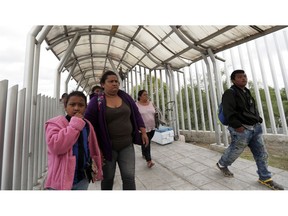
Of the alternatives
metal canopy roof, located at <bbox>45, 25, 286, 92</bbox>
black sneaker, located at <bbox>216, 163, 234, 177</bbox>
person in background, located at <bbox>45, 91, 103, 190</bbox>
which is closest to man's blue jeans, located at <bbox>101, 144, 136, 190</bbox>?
person in background, located at <bbox>45, 91, 103, 190</bbox>

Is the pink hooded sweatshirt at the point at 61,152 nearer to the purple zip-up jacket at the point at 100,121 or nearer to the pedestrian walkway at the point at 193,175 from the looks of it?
the purple zip-up jacket at the point at 100,121

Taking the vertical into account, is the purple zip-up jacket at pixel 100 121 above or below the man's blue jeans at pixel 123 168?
above

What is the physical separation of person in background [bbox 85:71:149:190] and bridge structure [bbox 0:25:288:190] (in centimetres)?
86

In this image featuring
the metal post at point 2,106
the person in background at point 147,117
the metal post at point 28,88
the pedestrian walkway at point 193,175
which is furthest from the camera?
the person in background at point 147,117

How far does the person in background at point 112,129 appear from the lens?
1.86 meters

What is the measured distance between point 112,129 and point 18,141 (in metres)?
1.06

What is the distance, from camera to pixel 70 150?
1.41 m

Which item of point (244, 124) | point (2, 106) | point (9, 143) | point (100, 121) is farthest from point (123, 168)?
point (244, 124)

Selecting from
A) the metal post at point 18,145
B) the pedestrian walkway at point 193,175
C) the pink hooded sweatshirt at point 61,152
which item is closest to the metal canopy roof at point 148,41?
the pedestrian walkway at point 193,175

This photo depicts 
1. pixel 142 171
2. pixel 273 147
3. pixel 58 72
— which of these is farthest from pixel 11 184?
pixel 273 147

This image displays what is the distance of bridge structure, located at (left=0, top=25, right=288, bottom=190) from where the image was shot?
1.94 m

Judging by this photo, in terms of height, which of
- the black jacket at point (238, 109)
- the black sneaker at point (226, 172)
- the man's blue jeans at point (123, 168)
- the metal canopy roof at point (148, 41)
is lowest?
the black sneaker at point (226, 172)

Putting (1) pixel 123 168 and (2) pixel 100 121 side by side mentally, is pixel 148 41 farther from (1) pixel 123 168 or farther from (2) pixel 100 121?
(1) pixel 123 168

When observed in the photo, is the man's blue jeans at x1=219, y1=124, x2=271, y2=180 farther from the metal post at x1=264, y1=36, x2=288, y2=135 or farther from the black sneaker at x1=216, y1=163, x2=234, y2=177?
the metal post at x1=264, y1=36, x2=288, y2=135
